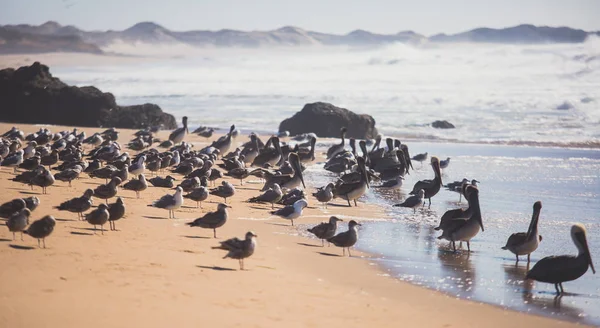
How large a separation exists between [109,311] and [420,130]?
28.7 m

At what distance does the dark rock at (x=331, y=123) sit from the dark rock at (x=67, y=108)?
5578mm

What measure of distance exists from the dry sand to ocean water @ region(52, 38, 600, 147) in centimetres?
2165

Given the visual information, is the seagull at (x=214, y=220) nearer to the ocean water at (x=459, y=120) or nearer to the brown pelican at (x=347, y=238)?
the brown pelican at (x=347, y=238)

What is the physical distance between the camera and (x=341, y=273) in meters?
10.2

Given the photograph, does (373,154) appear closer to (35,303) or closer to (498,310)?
(498,310)

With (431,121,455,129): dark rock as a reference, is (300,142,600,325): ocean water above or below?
below

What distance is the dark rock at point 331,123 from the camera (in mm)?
32656

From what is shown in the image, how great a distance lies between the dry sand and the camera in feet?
24.7

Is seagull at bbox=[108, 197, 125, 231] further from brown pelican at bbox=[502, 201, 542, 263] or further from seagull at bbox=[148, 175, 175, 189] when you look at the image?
brown pelican at bbox=[502, 201, 542, 263]

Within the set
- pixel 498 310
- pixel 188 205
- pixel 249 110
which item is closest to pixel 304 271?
pixel 498 310

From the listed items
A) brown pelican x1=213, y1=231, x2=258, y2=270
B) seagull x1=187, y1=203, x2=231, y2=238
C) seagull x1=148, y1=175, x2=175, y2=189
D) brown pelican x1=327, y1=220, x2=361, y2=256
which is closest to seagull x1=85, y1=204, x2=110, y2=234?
seagull x1=187, y1=203, x2=231, y2=238

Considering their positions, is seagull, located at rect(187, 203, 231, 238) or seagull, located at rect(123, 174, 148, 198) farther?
seagull, located at rect(123, 174, 148, 198)

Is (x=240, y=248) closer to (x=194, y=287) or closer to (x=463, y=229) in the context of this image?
(x=194, y=287)

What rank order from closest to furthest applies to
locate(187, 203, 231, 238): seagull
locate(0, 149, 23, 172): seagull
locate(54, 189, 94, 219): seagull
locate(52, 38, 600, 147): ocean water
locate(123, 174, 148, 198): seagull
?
locate(187, 203, 231, 238): seagull
locate(54, 189, 94, 219): seagull
locate(123, 174, 148, 198): seagull
locate(0, 149, 23, 172): seagull
locate(52, 38, 600, 147): ocean water
